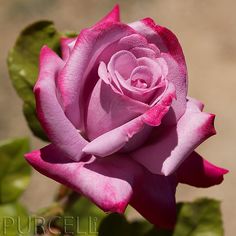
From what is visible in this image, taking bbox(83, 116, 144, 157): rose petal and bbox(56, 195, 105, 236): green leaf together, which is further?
bbox(56, 195, 105, 236): green leaf

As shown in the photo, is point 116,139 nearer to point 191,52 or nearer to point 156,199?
point 156,199

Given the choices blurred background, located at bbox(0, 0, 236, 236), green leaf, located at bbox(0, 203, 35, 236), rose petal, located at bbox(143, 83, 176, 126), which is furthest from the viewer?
blurred background, located at bbox(0, 0, 236, 236)

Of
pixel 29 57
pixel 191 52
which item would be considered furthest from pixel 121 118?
pixel 191 52

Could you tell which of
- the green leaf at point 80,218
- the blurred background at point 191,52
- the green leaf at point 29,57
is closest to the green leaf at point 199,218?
the green leaf at point 80,218

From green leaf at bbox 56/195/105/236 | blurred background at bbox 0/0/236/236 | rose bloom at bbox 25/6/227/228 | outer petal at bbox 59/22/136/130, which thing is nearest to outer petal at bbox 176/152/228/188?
rose bloom at bbox 25/6/227/228

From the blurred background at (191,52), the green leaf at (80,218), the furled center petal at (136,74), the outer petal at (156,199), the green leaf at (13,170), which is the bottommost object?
the blurred background at (191,52)

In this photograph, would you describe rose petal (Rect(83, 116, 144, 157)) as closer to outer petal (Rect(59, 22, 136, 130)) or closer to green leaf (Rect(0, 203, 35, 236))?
outer petal (Rect(59, 22, 136, 130))

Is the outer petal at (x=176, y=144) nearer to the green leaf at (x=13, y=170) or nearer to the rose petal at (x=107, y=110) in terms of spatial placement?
the rose petal at (x=107, y=110)
